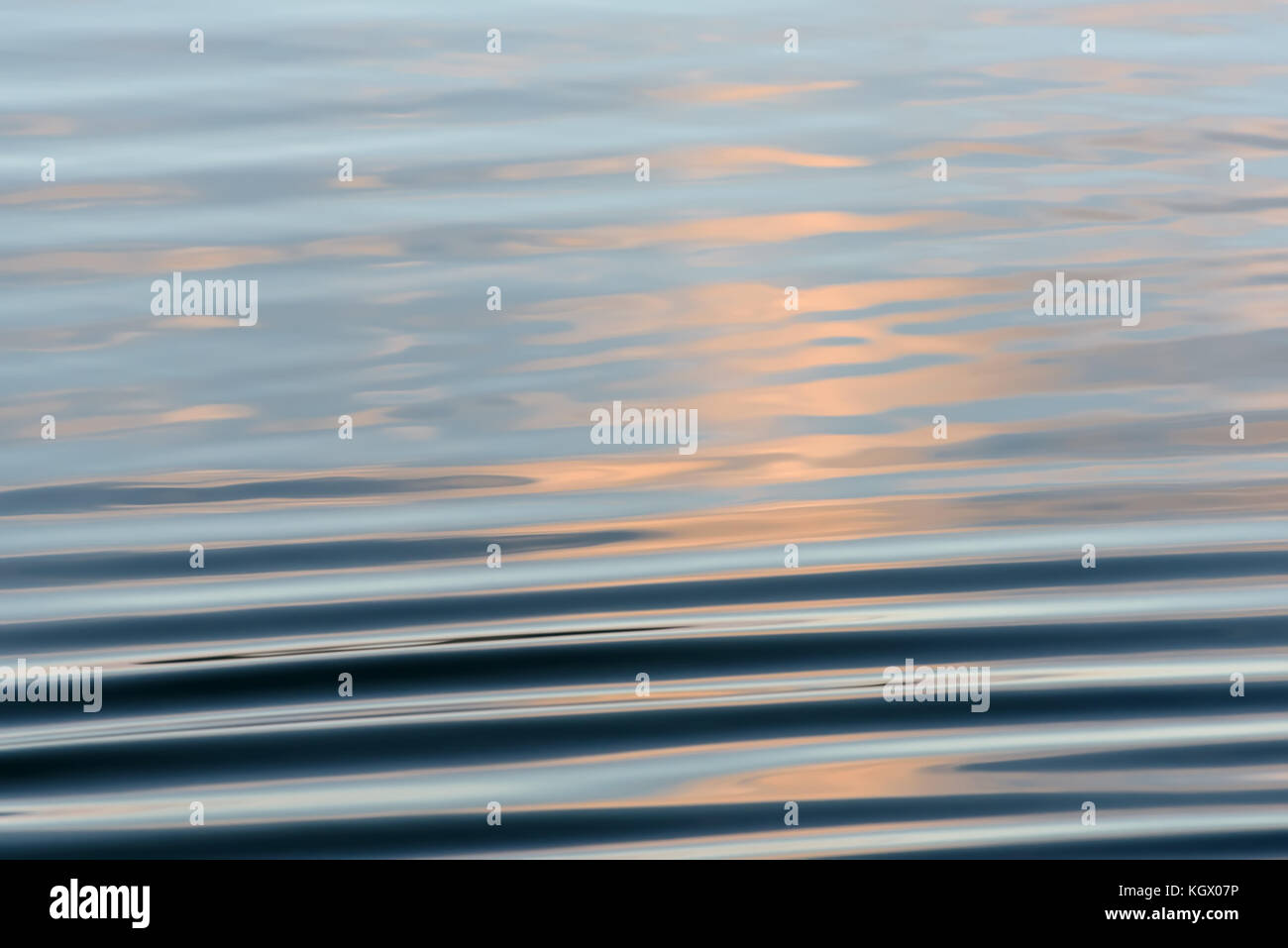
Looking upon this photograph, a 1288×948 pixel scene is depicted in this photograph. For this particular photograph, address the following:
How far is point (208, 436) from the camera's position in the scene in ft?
16.5

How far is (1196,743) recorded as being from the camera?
11.7 ft

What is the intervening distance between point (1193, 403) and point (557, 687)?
262cm

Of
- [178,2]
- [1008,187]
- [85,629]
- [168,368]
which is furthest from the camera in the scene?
[178,2]

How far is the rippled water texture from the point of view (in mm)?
3469

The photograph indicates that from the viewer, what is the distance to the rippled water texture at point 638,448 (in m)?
3.47

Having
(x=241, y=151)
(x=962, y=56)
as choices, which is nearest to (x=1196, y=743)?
(x=241, y=151)

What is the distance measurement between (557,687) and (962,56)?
19.2 feet

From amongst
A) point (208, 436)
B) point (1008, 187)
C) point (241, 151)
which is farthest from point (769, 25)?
point (208, 436)

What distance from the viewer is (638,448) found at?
16.5ft

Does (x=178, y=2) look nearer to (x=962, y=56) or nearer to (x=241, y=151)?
(x=241, y=151)

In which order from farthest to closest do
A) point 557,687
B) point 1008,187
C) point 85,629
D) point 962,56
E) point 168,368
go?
point 962,56, point 1008,187, point 168,368, point 85,629, point 557,687

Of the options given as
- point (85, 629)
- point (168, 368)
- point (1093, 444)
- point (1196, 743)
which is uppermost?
point (168, 368)

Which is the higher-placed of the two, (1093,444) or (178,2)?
(178,2)

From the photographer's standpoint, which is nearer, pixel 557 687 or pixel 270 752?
pixel 270 752
